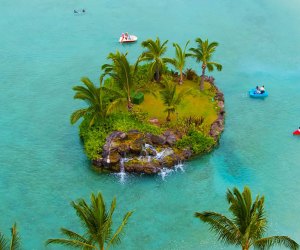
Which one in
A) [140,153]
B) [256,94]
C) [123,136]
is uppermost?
[256,94]

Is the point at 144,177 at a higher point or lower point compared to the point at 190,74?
lower

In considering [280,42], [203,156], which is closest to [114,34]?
[280,42]

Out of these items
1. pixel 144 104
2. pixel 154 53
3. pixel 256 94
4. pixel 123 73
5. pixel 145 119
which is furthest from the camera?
pixel 256 94

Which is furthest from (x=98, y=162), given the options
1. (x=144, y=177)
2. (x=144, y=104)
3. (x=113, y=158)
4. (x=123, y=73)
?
(x=144, y=104)

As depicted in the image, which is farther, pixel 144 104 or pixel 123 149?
pixel 144 104

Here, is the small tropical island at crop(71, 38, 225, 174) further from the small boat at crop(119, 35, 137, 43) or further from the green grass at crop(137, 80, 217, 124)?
the small boat at crop(119, 35, 137, 43)

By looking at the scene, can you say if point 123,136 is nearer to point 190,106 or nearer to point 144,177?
point 144,177

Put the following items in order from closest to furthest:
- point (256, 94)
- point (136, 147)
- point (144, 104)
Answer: point (136, 147), point (144, 104), point (256, 94)

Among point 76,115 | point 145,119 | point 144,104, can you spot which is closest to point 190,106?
point 144,104

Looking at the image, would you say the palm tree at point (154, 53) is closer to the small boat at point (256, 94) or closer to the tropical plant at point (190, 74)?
the tropical plant at point (190, 74)
